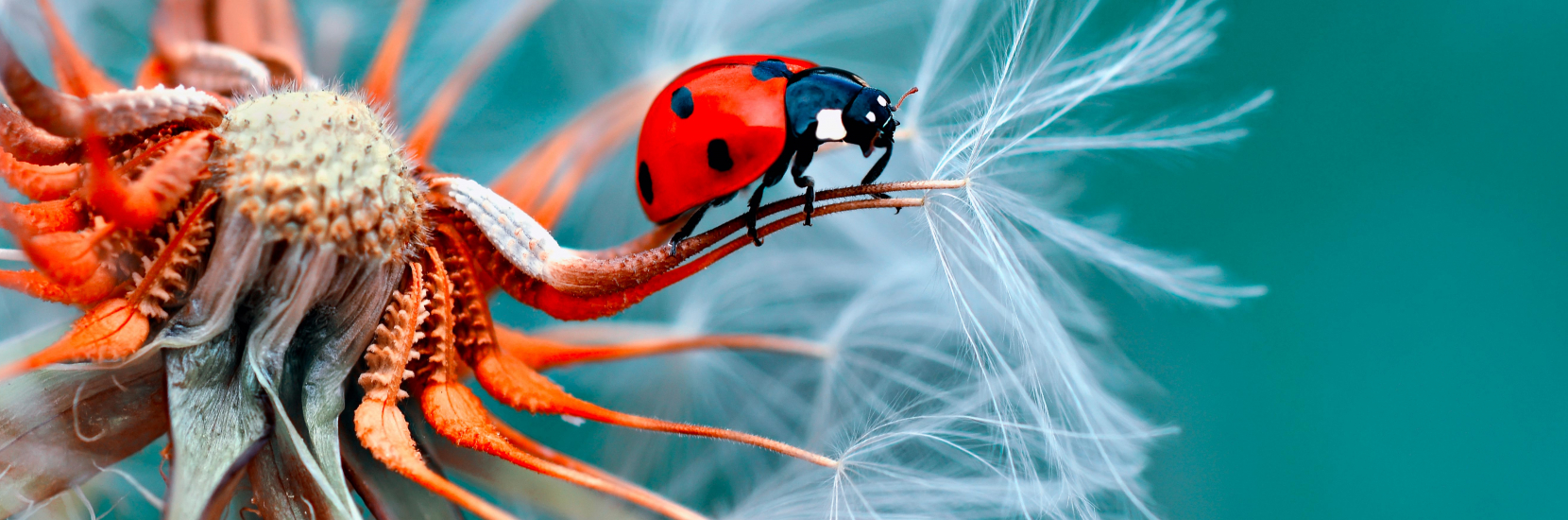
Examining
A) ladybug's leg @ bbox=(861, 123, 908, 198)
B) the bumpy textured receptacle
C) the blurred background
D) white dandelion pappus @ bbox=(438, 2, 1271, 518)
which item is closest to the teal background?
the blurred background

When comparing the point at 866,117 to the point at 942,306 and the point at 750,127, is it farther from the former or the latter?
the point at 942,306

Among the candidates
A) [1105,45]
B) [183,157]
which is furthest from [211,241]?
[1105,45]

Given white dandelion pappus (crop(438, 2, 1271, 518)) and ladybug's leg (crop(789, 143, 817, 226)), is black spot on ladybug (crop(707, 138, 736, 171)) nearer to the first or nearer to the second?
ladybug's leg (crop(789, 143, 817, 226))

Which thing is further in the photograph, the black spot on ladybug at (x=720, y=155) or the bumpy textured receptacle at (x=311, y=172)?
the black spot on ladybug at (x=720, y=155)

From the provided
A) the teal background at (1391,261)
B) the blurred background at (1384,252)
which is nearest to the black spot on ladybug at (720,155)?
the blurred background at (1384,252)

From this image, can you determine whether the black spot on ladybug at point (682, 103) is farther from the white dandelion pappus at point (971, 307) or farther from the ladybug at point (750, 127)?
the white dandelion pappus at point (971, 307)

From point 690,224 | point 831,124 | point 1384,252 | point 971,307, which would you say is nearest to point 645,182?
point 690,224

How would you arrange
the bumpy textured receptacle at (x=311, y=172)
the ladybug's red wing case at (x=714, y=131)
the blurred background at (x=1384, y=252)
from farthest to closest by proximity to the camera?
the blurred background at (x=1384, y=252) < the ladybug's red wing case at (x=714, y=131) < the bumpy textured receptacle at (x=311, y=172)
